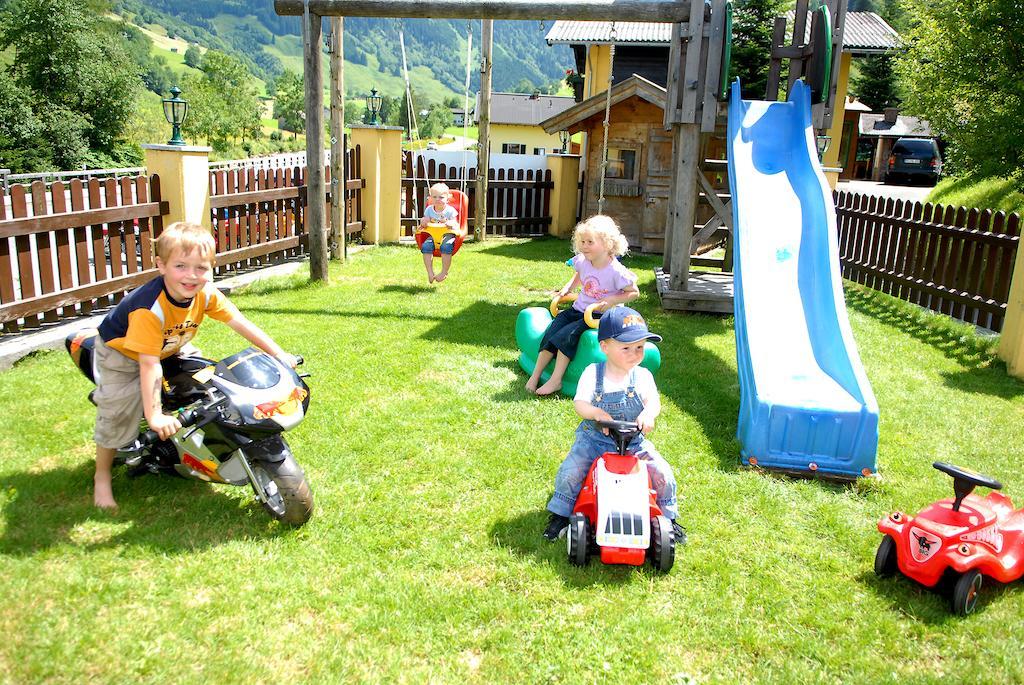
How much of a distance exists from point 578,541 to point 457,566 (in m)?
0.56

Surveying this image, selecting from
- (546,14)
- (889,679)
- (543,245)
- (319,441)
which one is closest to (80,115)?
(543,245)

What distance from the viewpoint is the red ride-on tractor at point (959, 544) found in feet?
10.8

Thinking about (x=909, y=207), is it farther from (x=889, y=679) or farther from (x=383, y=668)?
(x=383, y=668)

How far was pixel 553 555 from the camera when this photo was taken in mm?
3672

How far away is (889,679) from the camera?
291 centimetres

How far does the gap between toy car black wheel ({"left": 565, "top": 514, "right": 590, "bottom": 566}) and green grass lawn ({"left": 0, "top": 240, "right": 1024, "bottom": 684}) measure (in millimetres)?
73

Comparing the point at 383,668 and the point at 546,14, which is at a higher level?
the point at 546,14

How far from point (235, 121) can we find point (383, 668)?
90663 millimetres

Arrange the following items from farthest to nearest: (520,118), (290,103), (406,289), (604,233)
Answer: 1. (290,103)
2. (520,118)
3. (406,289)
4. (604,233)

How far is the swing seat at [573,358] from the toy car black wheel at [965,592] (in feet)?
8.23

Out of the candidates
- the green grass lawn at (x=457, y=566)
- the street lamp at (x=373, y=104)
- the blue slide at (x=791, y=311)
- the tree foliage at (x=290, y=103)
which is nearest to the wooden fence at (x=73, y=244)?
the green grass lawn at (x=457, y=566)

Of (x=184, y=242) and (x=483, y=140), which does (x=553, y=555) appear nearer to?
(x=184, y=242)

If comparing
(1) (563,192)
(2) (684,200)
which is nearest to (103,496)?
(2) (684,200)

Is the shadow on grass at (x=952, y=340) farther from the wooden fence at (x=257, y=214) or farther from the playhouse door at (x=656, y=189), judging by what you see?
the wooden fence at (x=257, y=214)
